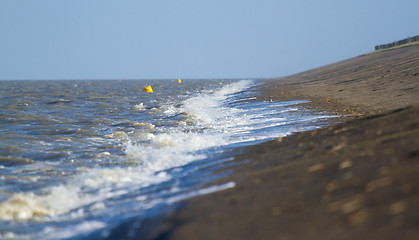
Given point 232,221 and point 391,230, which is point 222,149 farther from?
point 391,230

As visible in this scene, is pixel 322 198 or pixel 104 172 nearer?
pixel 322 198

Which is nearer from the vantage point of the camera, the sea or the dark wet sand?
the dark wet sand

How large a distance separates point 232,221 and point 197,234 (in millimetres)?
299

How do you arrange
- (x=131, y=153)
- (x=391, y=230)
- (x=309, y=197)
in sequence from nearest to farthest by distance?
(x=391, y=230)
(x=309, y=197)
(x=131, y=153)

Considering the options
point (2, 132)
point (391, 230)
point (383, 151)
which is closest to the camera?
point (391, 230)

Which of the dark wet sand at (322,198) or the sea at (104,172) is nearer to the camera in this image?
the dark wet sand at (322,198)

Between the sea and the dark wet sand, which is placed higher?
the dark wet sand

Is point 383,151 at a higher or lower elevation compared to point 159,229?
higher

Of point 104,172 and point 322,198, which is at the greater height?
point 322,198

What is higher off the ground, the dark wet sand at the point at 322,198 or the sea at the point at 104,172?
the dark wet sand at the point at 322,198

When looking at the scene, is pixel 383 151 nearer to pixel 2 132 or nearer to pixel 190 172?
pixel 190 172

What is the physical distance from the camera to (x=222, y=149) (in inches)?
249

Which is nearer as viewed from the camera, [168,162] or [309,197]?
[309,197]

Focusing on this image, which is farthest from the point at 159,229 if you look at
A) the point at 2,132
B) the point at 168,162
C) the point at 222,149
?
the point at 2,132
